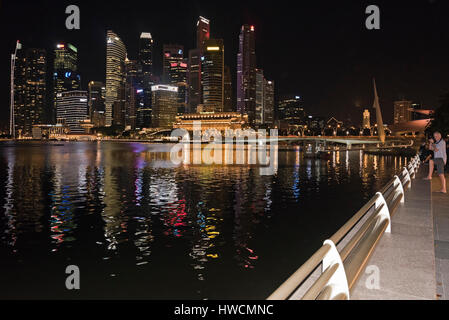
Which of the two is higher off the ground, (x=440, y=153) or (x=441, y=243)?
(x=440, y=153)

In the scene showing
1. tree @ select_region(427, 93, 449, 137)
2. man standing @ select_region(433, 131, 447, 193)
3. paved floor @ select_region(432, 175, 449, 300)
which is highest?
tree @ select_region(427, 93, 449, 137)

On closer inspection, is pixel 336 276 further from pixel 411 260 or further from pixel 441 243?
pixel 441 243

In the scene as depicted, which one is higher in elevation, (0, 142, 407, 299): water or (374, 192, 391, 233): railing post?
(374, 192, 391, 233): railing post

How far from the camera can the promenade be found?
5.23 meters

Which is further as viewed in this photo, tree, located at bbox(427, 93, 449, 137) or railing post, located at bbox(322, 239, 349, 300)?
tree, located at bbox(427, 93, 449, 137)

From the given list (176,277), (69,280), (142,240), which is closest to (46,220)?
(142,240)

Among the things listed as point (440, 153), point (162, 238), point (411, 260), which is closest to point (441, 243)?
point (411, 260)

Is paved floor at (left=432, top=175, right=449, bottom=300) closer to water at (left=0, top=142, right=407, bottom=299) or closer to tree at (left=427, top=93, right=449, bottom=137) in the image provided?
water at (left=0, top=142, right=407, bottom=299)

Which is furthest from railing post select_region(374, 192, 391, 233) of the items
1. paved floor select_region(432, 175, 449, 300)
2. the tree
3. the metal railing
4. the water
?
the tree

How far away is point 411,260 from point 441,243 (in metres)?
2.09

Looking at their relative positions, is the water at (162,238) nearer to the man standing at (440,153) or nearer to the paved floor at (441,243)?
the paved floor at (441,243)

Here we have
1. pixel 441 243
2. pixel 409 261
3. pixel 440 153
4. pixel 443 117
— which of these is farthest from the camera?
pixel 443 117

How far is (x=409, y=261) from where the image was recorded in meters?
6.52
